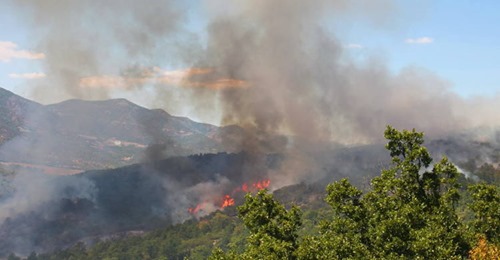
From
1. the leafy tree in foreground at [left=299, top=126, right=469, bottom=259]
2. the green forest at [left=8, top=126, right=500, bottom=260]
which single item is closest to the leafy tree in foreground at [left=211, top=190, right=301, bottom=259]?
the green forest at [left=8, top=126, right=500, bottom=260]

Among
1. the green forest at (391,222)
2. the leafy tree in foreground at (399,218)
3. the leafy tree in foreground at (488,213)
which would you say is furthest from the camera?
the leafy tree in foreground at (488,213)

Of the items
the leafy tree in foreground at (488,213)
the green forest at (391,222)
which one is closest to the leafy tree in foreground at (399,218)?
the green forest at (391,222)

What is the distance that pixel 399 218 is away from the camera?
62812 mm

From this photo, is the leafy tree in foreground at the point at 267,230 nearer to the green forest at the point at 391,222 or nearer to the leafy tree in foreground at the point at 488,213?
the green forest at the point at 391,222

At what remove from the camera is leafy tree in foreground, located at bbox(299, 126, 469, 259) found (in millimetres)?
61438

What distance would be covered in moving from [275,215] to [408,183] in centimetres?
2052

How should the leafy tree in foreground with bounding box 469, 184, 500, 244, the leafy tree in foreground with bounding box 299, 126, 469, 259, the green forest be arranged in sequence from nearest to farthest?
the leafy tree in foreground with bounding box 299, 126, 469, 259, the green forest, the leafy tree in foreground with bounding box 469, 184, 500, 244

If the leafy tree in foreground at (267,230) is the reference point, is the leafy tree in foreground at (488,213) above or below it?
above

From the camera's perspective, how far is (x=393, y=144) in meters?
72.1

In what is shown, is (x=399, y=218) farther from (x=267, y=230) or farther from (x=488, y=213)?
(x=267, y=230)

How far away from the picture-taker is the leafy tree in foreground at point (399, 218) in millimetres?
61438

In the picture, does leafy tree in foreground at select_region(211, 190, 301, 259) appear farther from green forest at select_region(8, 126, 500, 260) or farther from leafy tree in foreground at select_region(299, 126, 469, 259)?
leafy tree in foreground at select_region(299, 126, 469, 259)

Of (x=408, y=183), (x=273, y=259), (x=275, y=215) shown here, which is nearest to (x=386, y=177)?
(x=408, y=183)

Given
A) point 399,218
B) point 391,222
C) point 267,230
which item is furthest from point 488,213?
point 267,230
